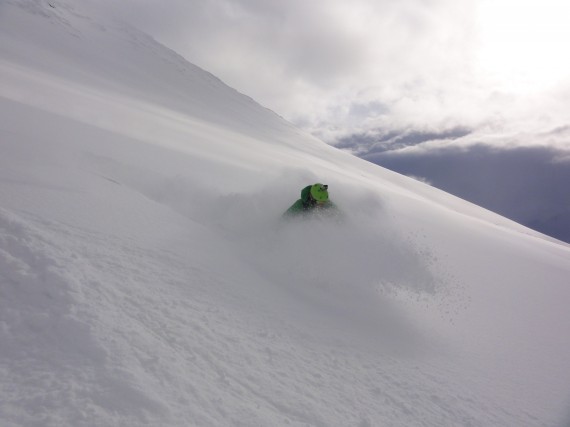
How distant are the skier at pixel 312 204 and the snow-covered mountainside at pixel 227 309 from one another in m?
0.33

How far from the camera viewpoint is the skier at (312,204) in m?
8.03

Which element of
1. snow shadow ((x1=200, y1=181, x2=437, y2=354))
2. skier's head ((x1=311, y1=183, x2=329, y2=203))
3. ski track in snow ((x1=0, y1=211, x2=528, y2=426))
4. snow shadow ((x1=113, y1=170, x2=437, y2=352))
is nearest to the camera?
ski track in snow ((x1=0, y1=211, x2=528, y2=426))

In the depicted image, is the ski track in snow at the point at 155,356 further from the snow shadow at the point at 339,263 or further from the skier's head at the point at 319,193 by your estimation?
the skier's head at the point at 319,193

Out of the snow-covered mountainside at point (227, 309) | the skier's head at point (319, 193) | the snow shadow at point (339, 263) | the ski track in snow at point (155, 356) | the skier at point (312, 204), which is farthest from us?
the skier's head at point (319, 193)

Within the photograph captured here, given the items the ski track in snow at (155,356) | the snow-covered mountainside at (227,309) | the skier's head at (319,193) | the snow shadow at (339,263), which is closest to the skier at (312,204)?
the skier's head at (319,193)

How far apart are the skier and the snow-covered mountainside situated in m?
0.33

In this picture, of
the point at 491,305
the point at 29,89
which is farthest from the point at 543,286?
the point at 29,89

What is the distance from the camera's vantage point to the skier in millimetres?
8031

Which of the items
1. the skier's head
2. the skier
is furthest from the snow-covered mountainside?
the skier's head

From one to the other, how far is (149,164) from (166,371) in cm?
712

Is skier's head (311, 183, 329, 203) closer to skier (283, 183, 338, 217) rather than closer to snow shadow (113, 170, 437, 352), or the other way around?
skier (283, 183, 338, 217)

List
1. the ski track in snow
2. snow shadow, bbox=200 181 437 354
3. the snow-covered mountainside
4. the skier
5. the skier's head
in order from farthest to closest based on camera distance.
→ the skier's head < the skier < snow shadow, bbox=200 181 437 354 < the snow-covered mountainside < the ski track in snow

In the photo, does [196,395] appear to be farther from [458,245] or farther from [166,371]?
[458,245]

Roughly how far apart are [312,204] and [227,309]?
4.16 metres
